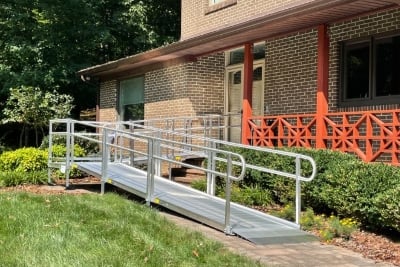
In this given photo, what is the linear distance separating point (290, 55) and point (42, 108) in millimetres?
10037

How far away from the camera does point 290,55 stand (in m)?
12.5

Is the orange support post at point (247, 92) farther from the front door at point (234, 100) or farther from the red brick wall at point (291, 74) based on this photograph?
the front door at point (234, 100)

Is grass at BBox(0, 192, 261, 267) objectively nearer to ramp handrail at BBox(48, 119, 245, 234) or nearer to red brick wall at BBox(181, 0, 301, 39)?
ramp handrail at BBox(48, 119, 245, 234)

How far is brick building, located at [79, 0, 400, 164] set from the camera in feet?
31.8

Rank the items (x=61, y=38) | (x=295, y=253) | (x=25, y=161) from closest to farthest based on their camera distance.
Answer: (x=295, y=253)
(x=25, y=161)
(x=61, y=38)

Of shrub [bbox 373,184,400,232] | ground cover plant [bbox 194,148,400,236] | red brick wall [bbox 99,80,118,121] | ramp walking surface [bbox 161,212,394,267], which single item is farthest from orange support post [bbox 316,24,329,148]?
red brick wall [bbox 99,80,118,121]

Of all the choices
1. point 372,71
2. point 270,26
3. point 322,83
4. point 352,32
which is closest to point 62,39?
point 270,26

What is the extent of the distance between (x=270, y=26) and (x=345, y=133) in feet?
7.93

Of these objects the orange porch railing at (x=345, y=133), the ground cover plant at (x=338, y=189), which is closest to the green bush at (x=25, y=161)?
the orange porch railing at (x=345, y=133)

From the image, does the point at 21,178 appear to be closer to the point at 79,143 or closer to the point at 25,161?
the point at 25,161

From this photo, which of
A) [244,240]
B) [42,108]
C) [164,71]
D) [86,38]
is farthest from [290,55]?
[86,38]

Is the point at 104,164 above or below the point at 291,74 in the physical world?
below

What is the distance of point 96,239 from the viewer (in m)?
6.33

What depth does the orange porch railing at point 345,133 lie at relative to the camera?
8.89 meters
